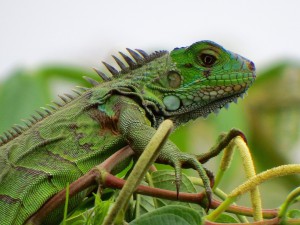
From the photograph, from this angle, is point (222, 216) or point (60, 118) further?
point (60, 118)

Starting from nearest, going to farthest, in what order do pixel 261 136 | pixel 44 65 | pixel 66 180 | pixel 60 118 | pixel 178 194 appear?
pixel 178 194 → pixel 66 180 → pixel 60 118 → pixel 44 65 → pixel 261 136

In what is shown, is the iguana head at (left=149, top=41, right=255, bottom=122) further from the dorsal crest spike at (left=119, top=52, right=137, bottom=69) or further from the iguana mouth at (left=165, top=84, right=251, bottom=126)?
the dorsal crest spike at (left=119, top=52, right=137, bottom=69)

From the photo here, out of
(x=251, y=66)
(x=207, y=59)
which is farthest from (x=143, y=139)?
(x=251, y=66)

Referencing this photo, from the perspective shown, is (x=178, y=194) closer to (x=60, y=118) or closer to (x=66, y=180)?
(x=66, y=180)

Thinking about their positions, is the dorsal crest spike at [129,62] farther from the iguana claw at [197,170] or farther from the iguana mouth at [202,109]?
the iguana claw at [197,170]

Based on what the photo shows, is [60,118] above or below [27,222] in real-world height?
above

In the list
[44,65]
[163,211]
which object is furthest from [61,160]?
[44,65]

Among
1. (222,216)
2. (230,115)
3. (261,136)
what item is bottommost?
(261,136)

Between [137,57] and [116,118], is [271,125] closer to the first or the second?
[137,57]

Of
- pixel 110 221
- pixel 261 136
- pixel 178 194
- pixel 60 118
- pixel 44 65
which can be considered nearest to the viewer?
pixel 110 221
